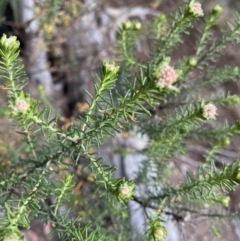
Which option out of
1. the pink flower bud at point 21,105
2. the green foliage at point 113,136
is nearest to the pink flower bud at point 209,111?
the green foliage at point 113,136

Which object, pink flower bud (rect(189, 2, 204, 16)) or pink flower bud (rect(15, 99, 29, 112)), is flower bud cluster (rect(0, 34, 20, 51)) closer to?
pink flower bud (rect(15, 99, 29, 112))

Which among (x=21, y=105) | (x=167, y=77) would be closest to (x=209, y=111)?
(x=167, y=77)

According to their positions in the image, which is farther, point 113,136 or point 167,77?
point 113,136

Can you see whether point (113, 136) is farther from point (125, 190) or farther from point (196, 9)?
point (196, 9)

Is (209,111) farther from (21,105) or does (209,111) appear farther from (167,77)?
(21,105)

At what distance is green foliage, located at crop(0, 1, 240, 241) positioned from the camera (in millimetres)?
497

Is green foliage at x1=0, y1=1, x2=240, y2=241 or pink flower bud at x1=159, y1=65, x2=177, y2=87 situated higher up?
pink flower bud at x1=159, y1=65, x2=177, y2=87

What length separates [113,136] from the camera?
560 millimetres

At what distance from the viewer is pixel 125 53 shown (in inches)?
31.9

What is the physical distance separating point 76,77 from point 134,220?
0.72 meters

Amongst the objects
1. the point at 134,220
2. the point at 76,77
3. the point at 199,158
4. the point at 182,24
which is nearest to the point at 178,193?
the point at 182,24

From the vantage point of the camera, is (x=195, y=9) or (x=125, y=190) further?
(x=195, y=9)

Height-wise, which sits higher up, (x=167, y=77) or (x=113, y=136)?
(x=167, y=77)

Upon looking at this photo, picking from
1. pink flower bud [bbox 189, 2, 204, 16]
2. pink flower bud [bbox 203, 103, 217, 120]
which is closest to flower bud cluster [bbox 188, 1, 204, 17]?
pink flower bud [bbox 189, 2, 204, 16]
